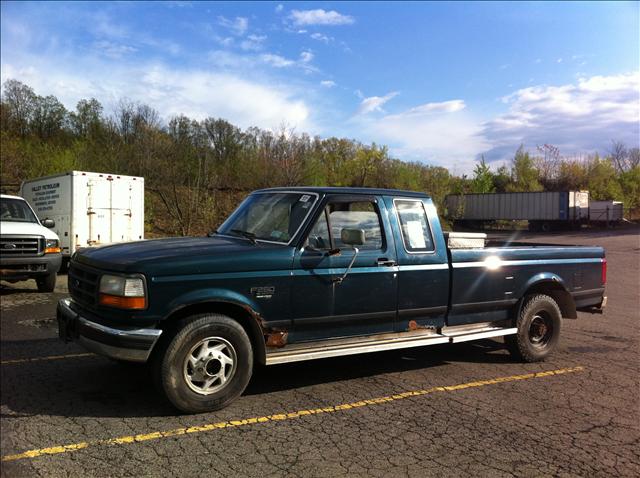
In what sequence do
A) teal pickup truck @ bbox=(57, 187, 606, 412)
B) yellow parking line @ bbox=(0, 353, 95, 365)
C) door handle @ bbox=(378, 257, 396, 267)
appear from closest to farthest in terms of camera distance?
teal pickup truck @ bbox=(57, 187, 606, 412), door handle @ bbox=(378, 257, 396, 267), yellow parking line @ bbox=(0, 353, 95, 365)

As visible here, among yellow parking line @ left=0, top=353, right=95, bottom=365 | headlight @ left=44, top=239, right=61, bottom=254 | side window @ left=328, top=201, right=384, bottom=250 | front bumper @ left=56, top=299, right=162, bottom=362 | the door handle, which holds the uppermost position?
side window @ left=328, top=201, right=384, bottom=250

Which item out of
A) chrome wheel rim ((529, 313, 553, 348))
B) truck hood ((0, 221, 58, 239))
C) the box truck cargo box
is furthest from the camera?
the box truck cargo box

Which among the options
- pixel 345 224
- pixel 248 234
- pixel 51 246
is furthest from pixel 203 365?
pixel 51 246

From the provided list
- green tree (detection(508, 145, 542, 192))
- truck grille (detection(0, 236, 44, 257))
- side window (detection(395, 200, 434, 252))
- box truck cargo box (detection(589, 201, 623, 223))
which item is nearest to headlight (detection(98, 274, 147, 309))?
side window (detection(395, 200, 434, 252))

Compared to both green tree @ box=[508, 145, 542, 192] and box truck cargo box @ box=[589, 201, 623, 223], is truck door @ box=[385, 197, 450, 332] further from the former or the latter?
green tree @ box=[508, 145, 542, 192]

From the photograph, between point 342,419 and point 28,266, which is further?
point 28,266

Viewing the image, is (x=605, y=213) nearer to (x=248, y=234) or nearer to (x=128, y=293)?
(x=248, y=234)

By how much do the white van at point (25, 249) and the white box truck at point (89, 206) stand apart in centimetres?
283

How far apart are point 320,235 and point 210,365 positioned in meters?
1.55

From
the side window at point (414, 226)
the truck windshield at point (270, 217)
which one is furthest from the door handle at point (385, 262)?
the truck windshield at point (270, 217)

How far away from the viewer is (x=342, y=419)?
4.24m

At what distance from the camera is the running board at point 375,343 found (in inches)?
179

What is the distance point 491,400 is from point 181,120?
38.1 m

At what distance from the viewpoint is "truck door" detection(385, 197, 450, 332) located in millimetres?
5215
